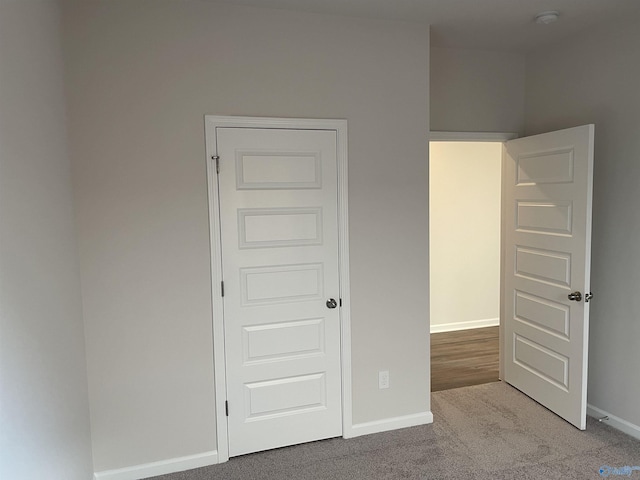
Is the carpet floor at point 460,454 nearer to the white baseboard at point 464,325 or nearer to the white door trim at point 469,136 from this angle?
the white door trim at point 469,136

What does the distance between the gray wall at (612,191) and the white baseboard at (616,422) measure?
0.11ft

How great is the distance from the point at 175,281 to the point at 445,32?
7.86 feet

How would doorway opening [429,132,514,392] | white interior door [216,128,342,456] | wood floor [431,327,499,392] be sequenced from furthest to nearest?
doorway opening [429,132,514,392] → wood floor [431,327,499,392] → white interior door [216,128,342,456]

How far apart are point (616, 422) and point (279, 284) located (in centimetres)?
241

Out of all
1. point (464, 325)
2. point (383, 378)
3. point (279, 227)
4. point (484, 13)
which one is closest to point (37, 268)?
point (279, 227)

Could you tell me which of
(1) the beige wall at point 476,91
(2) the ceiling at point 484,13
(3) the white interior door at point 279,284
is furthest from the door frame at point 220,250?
(1) the beige wall at point 476,91

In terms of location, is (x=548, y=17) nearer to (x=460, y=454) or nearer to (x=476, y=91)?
(x=476, y=91)

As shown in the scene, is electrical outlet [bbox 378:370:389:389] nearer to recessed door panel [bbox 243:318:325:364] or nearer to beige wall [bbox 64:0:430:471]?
beige wall [bbox 64:0:430:471]

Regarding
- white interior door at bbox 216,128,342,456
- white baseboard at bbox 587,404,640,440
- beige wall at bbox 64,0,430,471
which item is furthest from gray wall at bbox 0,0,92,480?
white baseboard at bbox 587,404,640,440

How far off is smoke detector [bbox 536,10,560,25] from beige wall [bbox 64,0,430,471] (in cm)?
68

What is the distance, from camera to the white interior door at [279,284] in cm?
273

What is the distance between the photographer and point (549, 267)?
325 centimetres

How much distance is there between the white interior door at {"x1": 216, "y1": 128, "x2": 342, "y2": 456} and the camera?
107 inches

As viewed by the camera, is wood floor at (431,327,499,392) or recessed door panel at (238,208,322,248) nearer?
recessed door panel at (238,208,322,248)
